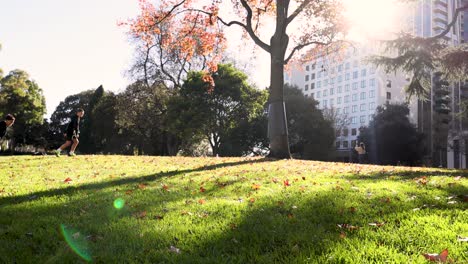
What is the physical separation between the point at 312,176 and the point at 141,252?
19.4ft

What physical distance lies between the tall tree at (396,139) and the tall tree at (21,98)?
152ft

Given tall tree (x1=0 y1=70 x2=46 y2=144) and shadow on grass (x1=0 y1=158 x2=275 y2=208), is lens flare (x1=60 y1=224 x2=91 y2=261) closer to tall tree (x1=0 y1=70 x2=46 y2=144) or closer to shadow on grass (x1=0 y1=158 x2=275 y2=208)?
shadow on grass (x1=0 y1=158 x2=275 y2=208)

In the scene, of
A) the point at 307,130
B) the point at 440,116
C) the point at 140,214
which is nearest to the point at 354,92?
the point at 440,116

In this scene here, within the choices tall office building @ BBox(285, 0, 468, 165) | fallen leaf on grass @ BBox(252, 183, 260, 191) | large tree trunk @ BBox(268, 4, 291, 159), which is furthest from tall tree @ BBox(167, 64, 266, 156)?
tall office building @ BBox(285, 0, 468, 165)

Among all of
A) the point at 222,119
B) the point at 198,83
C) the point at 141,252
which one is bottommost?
the point at 141,252

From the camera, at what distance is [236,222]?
4.72 meters

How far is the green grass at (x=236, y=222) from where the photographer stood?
3.69m

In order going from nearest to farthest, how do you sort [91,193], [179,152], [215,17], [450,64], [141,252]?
[141,252] < [91,193] < [450,64] < [215,17] < [179,152]

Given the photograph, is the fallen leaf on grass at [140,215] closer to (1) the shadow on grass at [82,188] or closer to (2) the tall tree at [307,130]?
(1) the shadow on grass at [82,188]

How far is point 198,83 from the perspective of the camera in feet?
116

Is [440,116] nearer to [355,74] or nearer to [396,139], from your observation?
[355,74]

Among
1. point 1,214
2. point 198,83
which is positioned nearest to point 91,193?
point 1,214

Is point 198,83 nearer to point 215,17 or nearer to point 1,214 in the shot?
point 215,17

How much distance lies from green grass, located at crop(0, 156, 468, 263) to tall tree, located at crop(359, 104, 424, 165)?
48269mm
